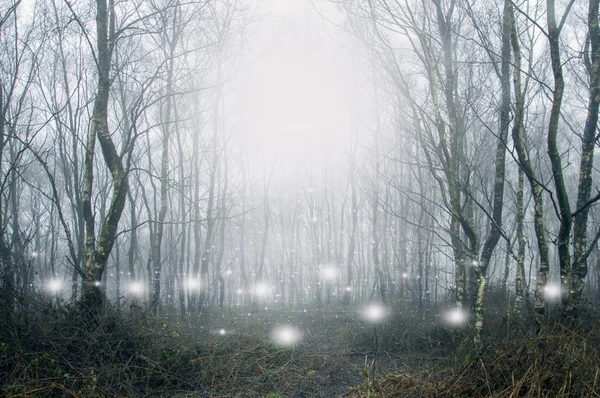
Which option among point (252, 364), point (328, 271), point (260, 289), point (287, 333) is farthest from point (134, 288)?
point (328, 271)

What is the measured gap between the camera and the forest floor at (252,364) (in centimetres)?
294

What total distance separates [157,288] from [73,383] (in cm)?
767

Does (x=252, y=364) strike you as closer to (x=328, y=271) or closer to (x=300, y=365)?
(x=300, y=365)

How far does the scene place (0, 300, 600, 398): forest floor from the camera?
294 centimetres

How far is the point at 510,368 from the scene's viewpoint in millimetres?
3039

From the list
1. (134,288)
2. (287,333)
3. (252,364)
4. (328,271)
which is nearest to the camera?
(252,364)

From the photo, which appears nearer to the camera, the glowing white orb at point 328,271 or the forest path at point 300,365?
the forest path at point 300,365

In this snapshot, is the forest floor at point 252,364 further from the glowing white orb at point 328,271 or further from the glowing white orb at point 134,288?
the glowing white orb at point 328,271

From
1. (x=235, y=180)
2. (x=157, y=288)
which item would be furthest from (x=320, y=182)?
(x=157, y=288)

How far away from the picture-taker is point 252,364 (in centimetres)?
612

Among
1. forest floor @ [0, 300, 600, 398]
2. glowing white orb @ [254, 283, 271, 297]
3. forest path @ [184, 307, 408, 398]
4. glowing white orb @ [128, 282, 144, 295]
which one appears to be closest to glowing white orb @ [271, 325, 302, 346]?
forest path @ [184, 307, 408, 398]

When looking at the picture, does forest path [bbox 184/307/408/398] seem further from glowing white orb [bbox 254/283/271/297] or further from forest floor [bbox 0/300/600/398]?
glowing white orb [bbox 254/283/271/297]

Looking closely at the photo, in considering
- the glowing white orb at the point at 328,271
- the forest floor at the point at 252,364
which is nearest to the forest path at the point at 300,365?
the forest floor at the point at 252,364

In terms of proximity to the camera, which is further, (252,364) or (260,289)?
(260,289)
